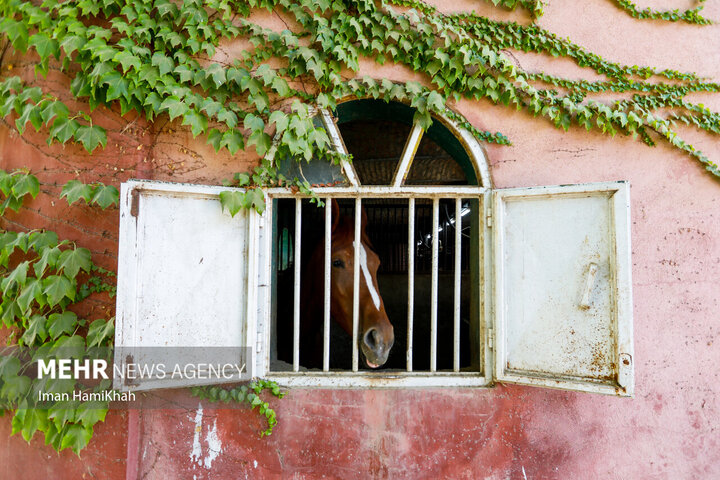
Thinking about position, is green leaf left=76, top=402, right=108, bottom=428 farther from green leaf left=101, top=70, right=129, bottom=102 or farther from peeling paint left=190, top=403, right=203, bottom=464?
green leaf left=101, top=70, right=129, bottom=102

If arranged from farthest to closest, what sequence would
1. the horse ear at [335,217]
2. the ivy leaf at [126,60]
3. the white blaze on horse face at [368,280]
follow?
the horse ear at [335,217]
the white blaze on horse face at [368,280]
the ivy leaf at [126,60]

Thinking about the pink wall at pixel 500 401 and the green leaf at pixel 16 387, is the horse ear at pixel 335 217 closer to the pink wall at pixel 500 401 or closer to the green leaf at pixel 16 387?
the pink wall at pixel 500 401

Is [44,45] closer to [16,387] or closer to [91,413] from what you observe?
[16,387]

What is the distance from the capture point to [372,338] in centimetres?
291

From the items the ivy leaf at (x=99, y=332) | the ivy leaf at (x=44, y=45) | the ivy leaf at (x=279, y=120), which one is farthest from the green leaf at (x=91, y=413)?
the ivy leaf at (x=44, y=45)

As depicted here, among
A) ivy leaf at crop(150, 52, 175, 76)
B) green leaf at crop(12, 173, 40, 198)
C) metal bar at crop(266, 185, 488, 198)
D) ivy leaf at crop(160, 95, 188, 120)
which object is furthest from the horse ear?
green leaf at crop(12, 173, 40, 198)

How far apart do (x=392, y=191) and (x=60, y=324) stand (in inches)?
87.1

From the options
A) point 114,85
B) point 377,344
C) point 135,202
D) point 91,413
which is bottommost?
point 91,413

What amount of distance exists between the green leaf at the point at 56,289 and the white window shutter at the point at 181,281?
53cm

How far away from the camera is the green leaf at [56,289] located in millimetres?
2570

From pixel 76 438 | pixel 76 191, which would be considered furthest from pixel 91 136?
pixel 76 438

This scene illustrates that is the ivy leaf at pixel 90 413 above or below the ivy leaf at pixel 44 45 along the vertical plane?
below

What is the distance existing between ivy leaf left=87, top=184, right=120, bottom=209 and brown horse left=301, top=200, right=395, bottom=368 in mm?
1512

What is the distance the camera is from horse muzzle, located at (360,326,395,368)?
2.85 m
